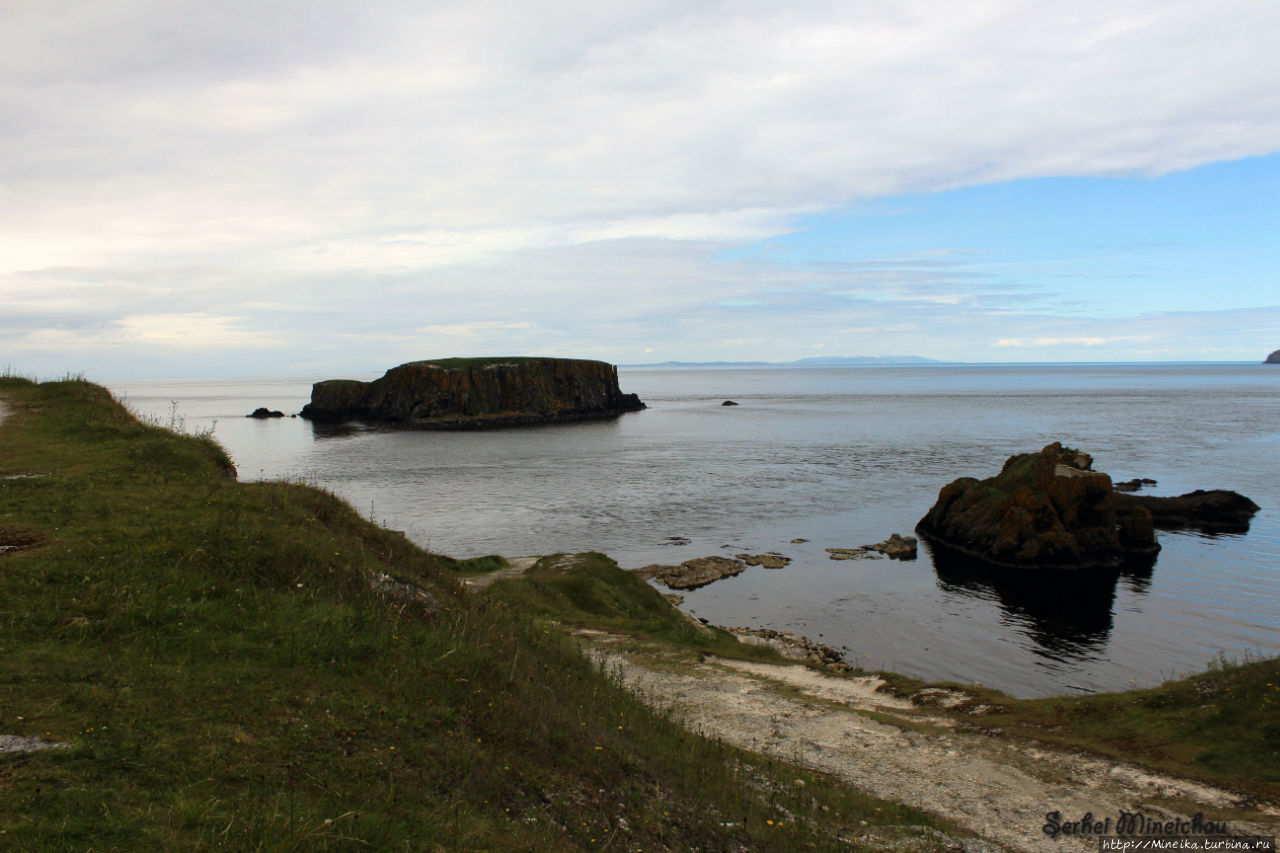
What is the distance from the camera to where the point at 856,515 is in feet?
161

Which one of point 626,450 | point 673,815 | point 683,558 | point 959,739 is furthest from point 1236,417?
point 673,815

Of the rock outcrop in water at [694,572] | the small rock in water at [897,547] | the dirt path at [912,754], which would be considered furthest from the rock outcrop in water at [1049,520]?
the dirt path at [912,754]

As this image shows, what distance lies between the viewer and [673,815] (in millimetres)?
8352

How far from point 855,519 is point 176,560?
43503 mm

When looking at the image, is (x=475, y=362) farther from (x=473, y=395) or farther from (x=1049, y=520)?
(x=1049, y=520)

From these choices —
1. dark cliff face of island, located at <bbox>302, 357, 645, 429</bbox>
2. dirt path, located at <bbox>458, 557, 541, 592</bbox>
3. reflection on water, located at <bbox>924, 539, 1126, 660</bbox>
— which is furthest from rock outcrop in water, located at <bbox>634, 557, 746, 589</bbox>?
dark cliff face of island, located at <bbox>302, 357, 645, 429</bbox>

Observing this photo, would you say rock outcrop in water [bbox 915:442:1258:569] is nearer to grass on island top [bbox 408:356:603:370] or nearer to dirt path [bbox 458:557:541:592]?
dirt path [bbox 458:557:541:592]

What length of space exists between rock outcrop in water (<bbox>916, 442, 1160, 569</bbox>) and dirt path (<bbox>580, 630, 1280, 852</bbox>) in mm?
27063

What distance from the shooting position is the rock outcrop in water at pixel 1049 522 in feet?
127

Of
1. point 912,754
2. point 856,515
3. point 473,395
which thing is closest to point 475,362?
point 473,395

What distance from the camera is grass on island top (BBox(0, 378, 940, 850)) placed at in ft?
19.6

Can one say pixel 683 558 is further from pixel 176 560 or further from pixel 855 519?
pixel 176 560

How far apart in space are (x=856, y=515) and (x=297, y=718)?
45795 mm

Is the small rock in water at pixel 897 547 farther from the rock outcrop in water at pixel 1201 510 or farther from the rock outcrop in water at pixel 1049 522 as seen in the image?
the rock outcrop in water at pixel 1201 510
